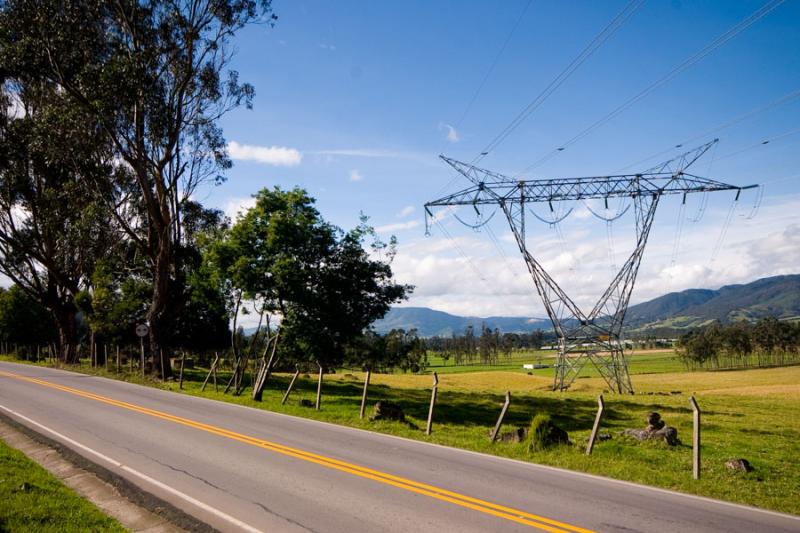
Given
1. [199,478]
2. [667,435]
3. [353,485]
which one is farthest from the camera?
[667,435]

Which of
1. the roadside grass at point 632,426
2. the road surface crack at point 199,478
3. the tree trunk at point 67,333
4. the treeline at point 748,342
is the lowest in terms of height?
the treeline at point 748,342

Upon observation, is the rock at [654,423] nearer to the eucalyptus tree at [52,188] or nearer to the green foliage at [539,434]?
the green foliage at [539,434]

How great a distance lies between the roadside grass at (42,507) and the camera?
7738 mm

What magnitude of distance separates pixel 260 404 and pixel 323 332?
587 cm

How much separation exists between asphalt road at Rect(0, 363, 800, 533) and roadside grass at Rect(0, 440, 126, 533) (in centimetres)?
129

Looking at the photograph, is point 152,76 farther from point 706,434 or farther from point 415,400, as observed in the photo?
point 706,434

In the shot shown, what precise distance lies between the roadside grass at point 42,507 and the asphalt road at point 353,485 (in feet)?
4.24

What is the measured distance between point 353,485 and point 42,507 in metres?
5.26

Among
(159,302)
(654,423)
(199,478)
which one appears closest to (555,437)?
(654,423)

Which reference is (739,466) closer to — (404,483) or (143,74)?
(404,483)

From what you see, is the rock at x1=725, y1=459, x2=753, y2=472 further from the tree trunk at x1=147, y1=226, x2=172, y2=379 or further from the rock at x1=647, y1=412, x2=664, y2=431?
the tree trunk at x1=147, y1=226, x2=172, y2=379

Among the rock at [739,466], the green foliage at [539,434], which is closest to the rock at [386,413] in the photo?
the green foliage at [539,434]

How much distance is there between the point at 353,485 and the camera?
10.2 m

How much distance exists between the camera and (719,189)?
1400 inches
